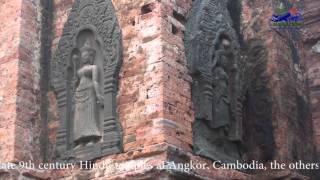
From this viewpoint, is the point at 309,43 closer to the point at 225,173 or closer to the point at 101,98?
the point at 225,173

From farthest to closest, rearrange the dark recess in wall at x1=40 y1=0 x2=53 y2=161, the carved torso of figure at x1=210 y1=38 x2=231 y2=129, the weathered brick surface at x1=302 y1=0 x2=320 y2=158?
the weathered brick surface at x1=302 y1=0 x2=320 y2=158
the dark recess in wall at x1=40 y1=0 x2=53 y2=161
the carved torso of figure at x1=210 y1=38 x2=231 y2=129

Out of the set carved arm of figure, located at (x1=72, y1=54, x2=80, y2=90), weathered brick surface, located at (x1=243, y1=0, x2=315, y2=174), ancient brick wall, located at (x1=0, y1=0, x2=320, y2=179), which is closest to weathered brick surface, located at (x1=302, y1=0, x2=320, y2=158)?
weathered brick surface, located at (x1=243, y1=0, x2=315, y2=174)

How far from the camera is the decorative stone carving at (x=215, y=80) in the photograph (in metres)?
8.91

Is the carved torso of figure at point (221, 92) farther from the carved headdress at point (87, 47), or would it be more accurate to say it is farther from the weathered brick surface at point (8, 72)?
the weathered brick surface at point (8, 72)

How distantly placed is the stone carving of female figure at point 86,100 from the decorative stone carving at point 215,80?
3.92ft

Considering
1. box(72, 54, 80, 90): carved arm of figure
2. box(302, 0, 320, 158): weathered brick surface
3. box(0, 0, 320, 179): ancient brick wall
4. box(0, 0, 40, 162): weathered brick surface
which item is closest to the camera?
box(0, 0, 320, 179): ancient brick wall

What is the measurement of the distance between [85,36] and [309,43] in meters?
3.84

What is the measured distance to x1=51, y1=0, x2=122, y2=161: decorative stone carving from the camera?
8.76 m

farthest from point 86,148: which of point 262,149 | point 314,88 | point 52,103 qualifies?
point 314,88

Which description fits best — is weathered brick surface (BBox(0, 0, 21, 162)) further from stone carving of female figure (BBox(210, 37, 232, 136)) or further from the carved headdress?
stone carving of female figure (BBox(210, 37, 232, 136))

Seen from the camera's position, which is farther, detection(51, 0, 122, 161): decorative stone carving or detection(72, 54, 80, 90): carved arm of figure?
detection(72, 54, 80, 90): carved arm of figure

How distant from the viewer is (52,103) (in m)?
9.49

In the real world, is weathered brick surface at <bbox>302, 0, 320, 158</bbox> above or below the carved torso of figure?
above

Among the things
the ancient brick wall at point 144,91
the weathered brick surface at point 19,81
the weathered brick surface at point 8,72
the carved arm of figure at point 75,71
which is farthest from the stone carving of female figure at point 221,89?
the weathered brick surface at point 8,72
